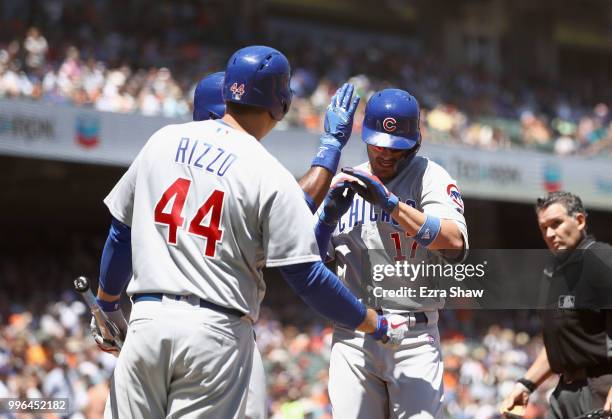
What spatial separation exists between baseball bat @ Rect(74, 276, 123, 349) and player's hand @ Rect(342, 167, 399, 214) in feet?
3.62

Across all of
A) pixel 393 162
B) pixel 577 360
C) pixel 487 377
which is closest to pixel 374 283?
pixel 393 162

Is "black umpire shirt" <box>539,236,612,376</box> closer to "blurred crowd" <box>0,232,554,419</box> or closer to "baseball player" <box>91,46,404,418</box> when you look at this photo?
"baseball player" <box>91,46,404,418</box>

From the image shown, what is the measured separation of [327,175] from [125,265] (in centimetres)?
85

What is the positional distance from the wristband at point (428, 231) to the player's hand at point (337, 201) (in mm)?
308

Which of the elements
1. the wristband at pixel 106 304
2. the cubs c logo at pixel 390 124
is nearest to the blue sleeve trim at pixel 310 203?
the cubs c logo at pixel 390 124

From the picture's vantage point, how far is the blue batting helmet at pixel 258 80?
348 cm

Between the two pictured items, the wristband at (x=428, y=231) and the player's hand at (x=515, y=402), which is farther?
the player's hand at (x=515, y=402)

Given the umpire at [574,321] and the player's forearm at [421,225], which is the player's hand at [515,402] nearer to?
the umpire at [574,321]

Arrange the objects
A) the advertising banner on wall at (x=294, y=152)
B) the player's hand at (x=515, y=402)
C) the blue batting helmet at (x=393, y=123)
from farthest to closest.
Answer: the advertising banner on wall at (x=294, y=152), the player's hand at (x=515, y=402), the blue batting helmet at (x=393, y=123)

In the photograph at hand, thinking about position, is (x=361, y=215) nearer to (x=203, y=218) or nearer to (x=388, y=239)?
(x=388, y=239)

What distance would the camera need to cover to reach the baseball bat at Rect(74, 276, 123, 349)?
390cm

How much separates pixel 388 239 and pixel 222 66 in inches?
526

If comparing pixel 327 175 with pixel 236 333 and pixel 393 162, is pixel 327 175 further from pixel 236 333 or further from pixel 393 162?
pixel 236 333

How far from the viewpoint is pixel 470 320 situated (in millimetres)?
16672
